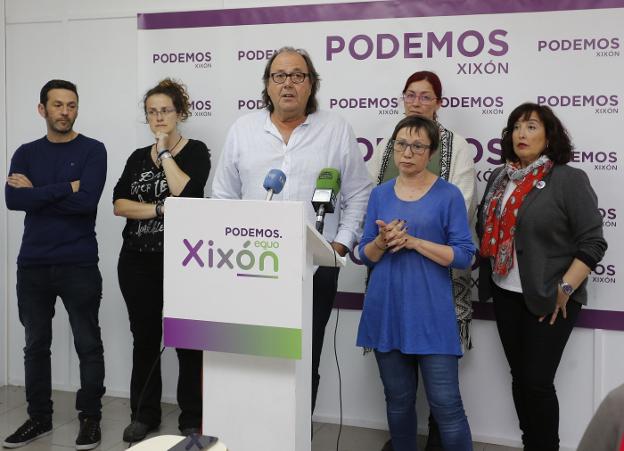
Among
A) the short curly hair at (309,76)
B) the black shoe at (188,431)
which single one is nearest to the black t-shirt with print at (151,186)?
the short curly hair at (309,76)

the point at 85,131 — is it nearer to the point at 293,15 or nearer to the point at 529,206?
the point at 293,15

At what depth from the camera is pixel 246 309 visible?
7.12 ft

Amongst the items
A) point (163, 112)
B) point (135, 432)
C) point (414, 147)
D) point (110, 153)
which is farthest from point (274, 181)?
point (110, 153)

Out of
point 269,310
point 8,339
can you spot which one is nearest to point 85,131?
point 8,339

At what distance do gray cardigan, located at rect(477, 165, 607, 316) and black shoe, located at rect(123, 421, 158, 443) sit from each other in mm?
1986

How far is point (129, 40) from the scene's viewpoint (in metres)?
4.14

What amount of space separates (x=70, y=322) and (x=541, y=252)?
7.32 ft

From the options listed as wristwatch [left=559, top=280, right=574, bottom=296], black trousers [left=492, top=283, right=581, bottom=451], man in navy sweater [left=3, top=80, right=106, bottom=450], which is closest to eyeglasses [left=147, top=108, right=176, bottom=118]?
man in navy sweater [left=3, top=80, right=106, bottom=450]

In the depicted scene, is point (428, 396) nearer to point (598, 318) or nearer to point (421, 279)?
point (421, 279)

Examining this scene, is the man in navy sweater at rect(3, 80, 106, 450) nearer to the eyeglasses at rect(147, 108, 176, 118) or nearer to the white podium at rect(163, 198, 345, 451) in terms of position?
the eyeglasses at rect(147, 108, 176, 118)

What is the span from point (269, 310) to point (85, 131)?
2565mm

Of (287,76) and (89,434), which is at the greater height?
(287,76)

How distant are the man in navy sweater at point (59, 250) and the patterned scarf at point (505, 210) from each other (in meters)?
1.84

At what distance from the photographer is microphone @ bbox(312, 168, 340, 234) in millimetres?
2400
